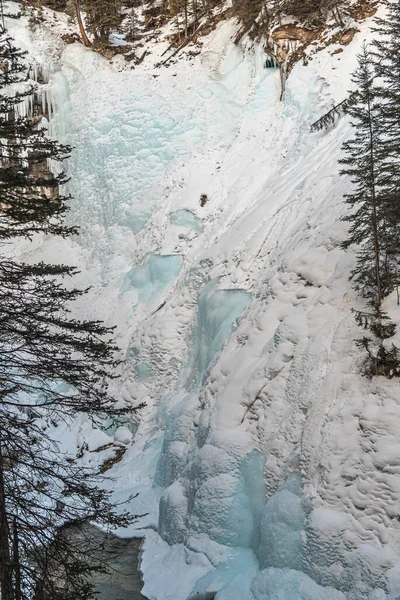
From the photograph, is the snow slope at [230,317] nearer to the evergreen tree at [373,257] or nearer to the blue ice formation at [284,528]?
the blue ice formation at [284,528]

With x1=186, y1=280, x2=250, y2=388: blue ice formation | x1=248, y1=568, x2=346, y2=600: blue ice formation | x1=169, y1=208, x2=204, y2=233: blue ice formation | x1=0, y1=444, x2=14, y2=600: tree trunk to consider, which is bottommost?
x1=248, y1=568, x2=346, y2=600: blue ice formation

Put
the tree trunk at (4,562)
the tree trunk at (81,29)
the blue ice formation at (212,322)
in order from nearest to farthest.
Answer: the tree trunk at (4,562)
the blue ice formation at (212,322)
the tree trunk at (81,29)

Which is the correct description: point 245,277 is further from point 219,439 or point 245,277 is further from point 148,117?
point 148,117

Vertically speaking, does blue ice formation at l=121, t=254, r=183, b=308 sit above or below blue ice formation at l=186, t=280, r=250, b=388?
above

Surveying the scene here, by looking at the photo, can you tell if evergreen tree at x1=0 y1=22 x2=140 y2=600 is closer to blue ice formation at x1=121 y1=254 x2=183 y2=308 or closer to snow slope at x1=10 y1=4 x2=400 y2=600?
snow slope at x1=10 y1=4 x2=400 y2=600

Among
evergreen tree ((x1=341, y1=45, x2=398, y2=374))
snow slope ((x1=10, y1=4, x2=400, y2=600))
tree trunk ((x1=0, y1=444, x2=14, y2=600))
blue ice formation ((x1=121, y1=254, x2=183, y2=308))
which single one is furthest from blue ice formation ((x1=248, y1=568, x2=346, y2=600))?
blue ice formation ((x1=121, y1=254, x2=183, y2=308))

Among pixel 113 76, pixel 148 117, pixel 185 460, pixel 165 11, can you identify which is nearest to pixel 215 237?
pixel 148 117

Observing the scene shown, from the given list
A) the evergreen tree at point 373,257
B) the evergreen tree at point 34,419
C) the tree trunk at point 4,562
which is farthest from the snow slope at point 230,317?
the tree trunk at point 4,562
